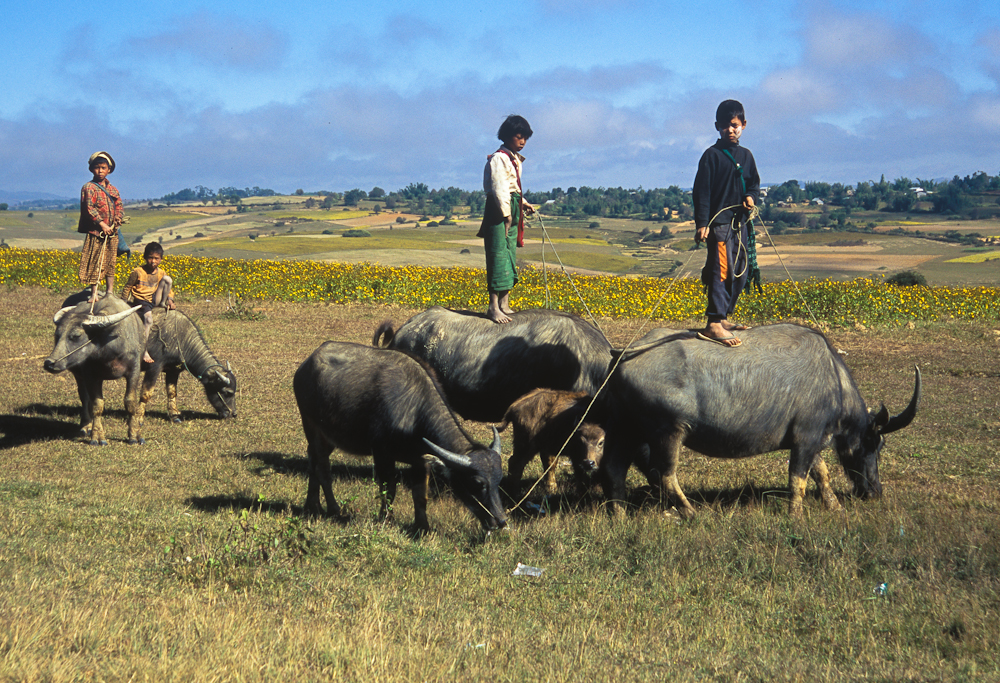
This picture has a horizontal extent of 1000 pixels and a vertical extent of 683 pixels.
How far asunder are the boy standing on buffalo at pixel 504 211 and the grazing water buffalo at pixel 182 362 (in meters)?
5.61

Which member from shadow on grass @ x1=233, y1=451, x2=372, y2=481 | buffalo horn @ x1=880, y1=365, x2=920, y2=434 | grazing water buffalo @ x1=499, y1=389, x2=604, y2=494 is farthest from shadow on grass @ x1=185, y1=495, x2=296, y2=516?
buffalo horn @ x1=880, y1=365, x2=920, y2=434

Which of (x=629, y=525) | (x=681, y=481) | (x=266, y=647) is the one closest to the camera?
(x=266, y=647)

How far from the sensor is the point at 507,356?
893 centimetres

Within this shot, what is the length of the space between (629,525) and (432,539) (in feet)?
5.73

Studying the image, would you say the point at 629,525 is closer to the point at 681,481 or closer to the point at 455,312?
the point at 681,481

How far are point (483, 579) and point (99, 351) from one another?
23.9 feet

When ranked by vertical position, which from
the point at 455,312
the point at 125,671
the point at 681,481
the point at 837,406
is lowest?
the point at 681,481

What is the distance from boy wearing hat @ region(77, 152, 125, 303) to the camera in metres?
11.6

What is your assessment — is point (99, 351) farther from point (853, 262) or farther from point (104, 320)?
point (853, 262)

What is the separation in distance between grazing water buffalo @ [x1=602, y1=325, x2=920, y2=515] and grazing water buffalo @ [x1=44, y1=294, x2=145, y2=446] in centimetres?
703

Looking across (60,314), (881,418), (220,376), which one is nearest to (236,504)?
(60,314)

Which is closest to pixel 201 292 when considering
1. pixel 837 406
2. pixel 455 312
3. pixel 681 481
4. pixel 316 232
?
pixel 455 312

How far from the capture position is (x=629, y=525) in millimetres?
7168

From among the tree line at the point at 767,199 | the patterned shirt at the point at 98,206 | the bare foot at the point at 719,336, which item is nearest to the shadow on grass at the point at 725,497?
the bare foot at the point at 719,336
